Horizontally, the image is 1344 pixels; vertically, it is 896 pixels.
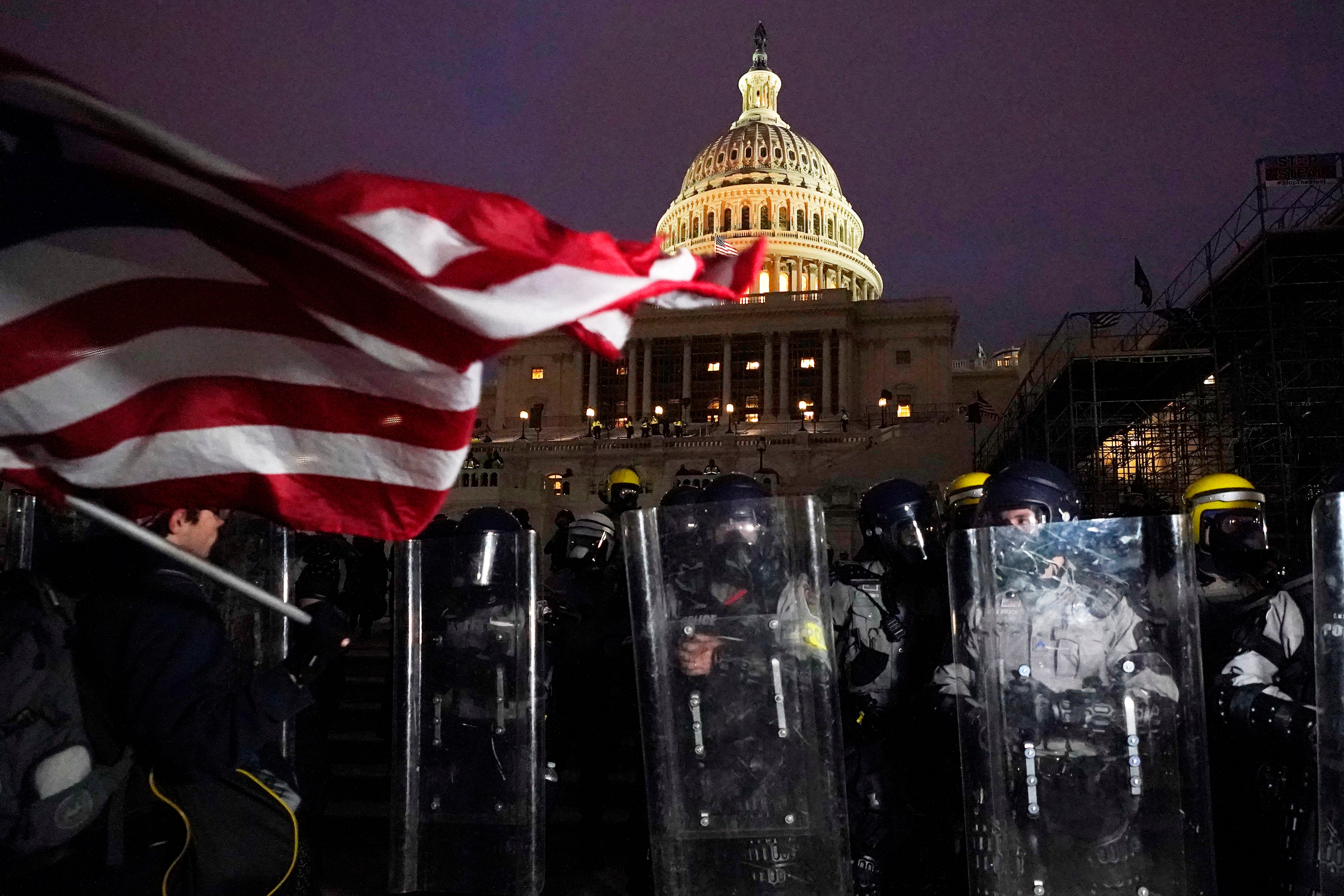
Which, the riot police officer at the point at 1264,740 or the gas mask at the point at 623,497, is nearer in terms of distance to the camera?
the riot police officer at the point at 1264,740

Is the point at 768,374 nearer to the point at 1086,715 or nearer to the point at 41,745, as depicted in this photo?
the point at 1086,715

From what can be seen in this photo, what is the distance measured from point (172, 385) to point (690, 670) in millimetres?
1725

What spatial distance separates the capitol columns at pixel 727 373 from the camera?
54.8m

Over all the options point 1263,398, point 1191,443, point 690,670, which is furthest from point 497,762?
point 1191,443

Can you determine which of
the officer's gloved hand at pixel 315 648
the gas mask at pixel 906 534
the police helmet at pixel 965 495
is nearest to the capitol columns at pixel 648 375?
A: the police helmet at pixel 965 495

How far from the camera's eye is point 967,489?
5.96 metres

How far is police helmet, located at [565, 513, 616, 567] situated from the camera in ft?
18.9

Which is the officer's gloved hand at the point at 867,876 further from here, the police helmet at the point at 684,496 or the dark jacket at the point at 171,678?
the dark jacket at the point at 171,678

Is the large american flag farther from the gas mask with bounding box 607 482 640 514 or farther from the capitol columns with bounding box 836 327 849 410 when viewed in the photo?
the capitol columns with bounding box 836 327 849 410

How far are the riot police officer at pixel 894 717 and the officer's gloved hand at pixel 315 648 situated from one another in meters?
2.03

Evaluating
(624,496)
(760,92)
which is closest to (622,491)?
(624,496)

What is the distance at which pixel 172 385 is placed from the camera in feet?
7.80

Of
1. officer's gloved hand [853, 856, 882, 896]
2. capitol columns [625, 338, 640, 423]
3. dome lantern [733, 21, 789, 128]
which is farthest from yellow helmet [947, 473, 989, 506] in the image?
dome lantern [733, 21, 789, 128]

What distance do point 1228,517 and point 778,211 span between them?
68.4 metres
